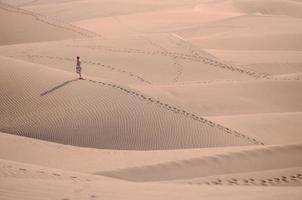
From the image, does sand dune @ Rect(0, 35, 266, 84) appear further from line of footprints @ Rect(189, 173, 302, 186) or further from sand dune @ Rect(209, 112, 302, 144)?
line of footprints @ Rect(189, 173, 302, 186)

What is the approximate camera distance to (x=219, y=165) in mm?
8352

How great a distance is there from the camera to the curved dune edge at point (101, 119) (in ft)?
35.1

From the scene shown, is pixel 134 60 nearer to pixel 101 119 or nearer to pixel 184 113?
pixel 184 113

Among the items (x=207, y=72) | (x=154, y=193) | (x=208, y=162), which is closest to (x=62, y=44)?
(x=207, y=72)

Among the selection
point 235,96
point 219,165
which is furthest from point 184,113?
point 219,165

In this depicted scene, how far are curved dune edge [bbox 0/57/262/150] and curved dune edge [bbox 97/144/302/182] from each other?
2118 mm

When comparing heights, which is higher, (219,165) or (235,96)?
(235,96)

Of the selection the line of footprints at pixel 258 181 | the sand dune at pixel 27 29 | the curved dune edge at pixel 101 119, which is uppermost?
the sand dune at pixel 27 29

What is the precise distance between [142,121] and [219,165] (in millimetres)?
3396

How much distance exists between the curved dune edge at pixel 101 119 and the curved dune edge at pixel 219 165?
212 cm

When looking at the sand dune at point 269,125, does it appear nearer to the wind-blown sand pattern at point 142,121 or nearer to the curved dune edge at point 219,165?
the wind-blown sand pattern at point 142,121

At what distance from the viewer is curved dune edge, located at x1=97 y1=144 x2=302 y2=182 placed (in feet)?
25.7

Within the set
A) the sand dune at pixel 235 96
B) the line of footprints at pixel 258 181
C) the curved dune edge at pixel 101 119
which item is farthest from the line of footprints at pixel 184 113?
the line of footprints at pixel 258 181

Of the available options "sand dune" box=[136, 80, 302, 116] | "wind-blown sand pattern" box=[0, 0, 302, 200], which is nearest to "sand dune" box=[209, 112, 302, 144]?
"wind-blown sand pattern" box=[0, 0, 302, 200]
